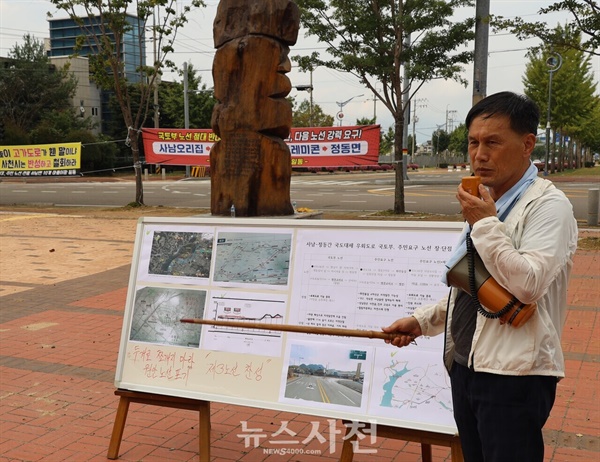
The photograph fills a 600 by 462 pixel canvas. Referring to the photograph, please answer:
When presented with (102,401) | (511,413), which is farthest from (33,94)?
(511,413)

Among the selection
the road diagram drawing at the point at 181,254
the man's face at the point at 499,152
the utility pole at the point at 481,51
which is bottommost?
the road diagram drawing at the point at 181,254

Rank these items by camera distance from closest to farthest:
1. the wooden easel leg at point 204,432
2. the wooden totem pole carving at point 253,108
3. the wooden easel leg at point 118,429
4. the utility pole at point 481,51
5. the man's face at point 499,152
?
1. the man's face at point 499,152
2. the wooden easel leg at point 204,432
3. the wooden easel leg at point 118,429
4. the wooden totem pole carving at point 253,108
5. the utility pole at point 481,51

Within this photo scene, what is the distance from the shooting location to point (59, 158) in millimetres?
20906

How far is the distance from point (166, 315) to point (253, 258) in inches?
24.6

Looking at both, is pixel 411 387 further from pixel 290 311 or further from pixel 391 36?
pixel 391 36

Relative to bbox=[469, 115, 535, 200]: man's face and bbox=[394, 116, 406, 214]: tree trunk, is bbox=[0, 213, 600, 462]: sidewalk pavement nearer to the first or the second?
bbox=[469, 115, 535, 200]: man's face

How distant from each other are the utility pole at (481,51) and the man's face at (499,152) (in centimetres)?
1002

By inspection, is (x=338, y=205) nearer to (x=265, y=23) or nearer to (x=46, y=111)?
(x=265, y=23)

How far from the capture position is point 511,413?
1.95 m

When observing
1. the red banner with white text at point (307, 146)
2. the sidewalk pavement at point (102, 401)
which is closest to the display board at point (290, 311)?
the sidewalk pavement at point (102, 401)

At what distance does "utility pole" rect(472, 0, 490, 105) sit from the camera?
38.1ft

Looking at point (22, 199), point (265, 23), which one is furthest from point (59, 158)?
point (265, 23)

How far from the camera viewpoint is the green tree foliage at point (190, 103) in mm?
45531

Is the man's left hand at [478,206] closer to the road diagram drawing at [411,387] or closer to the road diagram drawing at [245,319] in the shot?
the road diagram drawing at [411,387]
